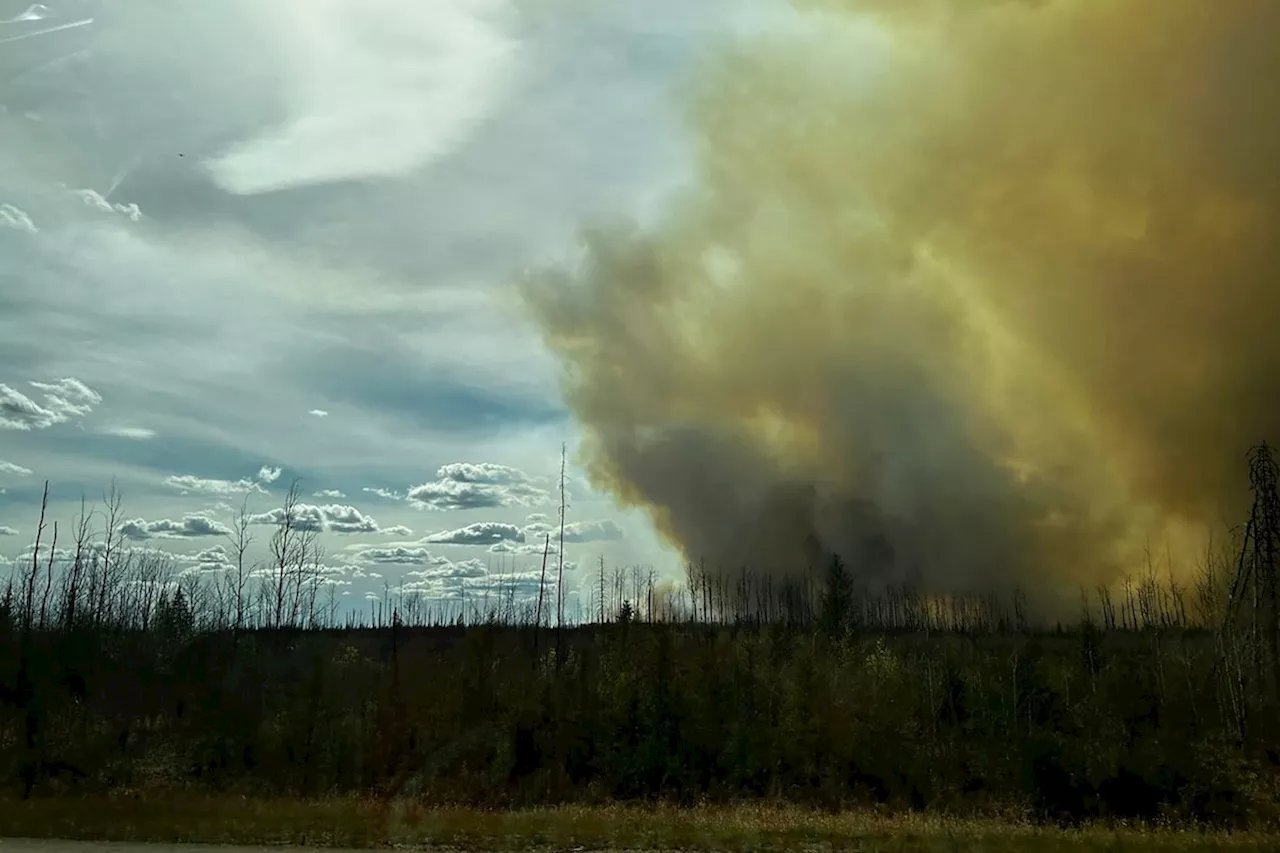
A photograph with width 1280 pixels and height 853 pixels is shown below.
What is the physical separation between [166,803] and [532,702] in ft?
58.0

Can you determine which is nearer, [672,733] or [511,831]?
[511,831]

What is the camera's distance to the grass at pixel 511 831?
64.1 ft

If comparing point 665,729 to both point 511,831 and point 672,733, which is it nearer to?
point 672,733

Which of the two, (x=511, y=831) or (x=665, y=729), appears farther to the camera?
(x=665, y=729)

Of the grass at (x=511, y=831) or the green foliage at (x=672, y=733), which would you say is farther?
the green foliage at (x=672, y=733)

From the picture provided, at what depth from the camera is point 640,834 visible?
69.5ft

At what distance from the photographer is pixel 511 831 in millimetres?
21219

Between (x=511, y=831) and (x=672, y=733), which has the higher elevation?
(x=672, y=733)

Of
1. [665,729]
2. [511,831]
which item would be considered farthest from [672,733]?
[511,831]

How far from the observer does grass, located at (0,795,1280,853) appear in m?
19.5

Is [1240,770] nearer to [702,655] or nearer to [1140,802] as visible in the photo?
[1140,802]

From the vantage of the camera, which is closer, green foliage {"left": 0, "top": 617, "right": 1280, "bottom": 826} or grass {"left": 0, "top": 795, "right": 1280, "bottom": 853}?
grass {"left": 0, "top": 795, "right": 1280, "bottom": 853}

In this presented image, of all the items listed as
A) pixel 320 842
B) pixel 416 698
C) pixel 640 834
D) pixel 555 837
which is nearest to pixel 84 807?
pixel 320 842

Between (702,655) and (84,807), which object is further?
(702,655)
